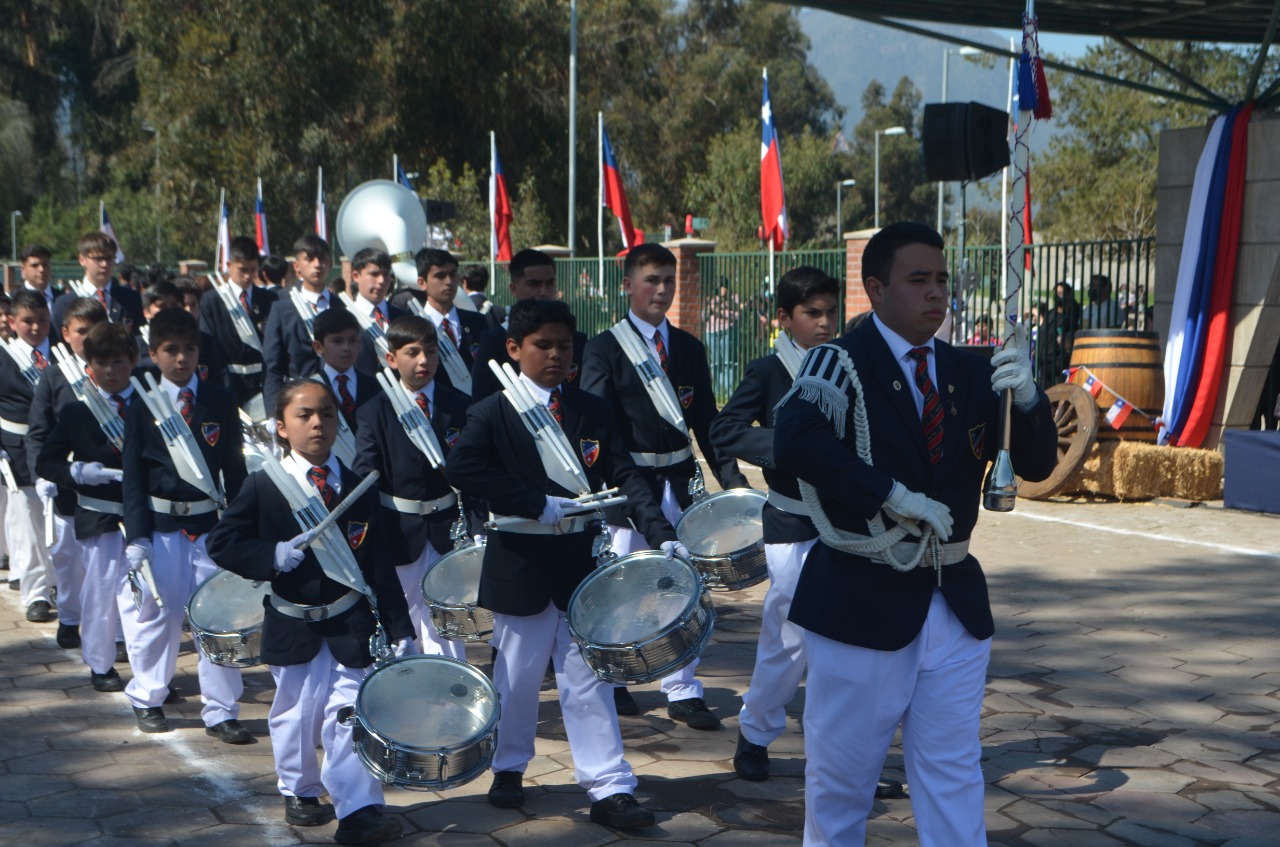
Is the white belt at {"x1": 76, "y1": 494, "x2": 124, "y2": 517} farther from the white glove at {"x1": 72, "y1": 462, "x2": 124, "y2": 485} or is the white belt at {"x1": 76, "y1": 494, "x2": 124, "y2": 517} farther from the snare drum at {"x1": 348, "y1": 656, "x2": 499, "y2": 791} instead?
the snare drum at {"x1": 348, "y1": 656, "x2": 499, "y2": 791}

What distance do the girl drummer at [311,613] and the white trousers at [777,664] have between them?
4.50ft

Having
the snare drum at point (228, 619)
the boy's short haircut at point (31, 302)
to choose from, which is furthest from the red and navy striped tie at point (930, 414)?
the boy's short haircut at point (31, 302)

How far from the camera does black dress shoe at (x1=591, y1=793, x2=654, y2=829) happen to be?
4996mm

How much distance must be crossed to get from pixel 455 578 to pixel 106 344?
94.1 inches

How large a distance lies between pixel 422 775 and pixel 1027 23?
2910mm

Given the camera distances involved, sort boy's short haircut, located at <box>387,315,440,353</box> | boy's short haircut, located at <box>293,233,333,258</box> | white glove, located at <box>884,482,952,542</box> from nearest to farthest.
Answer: white glove, located at <box>884,482,952,542</box> < boy's short haircut, located at <box>387,315,440,353</box> < boy's short haircut, located at <box>293,233,333,258</box>

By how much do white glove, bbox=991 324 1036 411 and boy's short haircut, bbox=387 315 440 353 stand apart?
3431 mm

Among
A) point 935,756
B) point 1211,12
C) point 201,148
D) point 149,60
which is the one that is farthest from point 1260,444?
point 149,60

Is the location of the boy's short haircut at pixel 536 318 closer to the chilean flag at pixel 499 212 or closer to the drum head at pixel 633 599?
the drum head at pixel 633 599

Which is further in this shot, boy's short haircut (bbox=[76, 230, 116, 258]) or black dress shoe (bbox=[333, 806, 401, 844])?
boy's short haircut (bbox=[76, 230, 116, 258])

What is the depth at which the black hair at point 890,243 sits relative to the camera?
3.90 metres

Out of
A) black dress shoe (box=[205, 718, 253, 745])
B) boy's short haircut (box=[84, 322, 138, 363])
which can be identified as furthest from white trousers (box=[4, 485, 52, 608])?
black dress shoe (box=[205, 718, 253, 745])

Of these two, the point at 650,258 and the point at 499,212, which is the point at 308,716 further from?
the point at 499,212

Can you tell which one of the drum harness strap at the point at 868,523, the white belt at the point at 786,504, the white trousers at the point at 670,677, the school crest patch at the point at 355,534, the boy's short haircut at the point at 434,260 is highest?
the boy's short haircut at the point at 434,260
